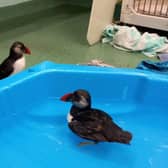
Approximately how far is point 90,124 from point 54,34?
1623mm

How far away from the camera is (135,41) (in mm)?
2477

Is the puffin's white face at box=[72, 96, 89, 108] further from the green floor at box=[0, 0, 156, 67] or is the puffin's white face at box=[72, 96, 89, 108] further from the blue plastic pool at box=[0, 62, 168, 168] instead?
the green floor at box=[0, 0, 156, 67]

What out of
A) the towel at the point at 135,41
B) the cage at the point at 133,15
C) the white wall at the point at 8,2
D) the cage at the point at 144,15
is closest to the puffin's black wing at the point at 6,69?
the cage at the point at 133,15

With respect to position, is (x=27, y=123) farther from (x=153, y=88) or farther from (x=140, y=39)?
(x=140, y=39)

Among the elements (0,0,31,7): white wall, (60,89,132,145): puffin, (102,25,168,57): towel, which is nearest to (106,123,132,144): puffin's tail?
(60,89,132,145): puffin

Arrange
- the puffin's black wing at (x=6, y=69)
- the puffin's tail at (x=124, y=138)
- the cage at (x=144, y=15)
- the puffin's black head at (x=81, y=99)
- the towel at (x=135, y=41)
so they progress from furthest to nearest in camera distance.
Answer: the cage at (x=144, y=15) < the towel at (x=135, y=41) < the puffin's black wing at (x=6, y=69) < the puffin's black head at (x=81, y=99) < the puffin's tail at (x=124, y=138)

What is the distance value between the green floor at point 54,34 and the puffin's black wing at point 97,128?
91 centimetres

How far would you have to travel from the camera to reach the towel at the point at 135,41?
2.45 metres

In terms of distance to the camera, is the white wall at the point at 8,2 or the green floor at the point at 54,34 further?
the white wall at the point at 8,2

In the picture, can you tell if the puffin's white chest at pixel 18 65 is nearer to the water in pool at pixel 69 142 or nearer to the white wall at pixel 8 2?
the water in pool at pixel 69 142

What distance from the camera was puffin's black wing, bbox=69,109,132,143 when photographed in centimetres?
116

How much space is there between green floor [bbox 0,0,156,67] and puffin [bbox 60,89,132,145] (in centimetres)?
88

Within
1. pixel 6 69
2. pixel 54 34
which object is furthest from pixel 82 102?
pixel 54 34

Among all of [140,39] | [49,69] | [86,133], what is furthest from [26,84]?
[140,39]
